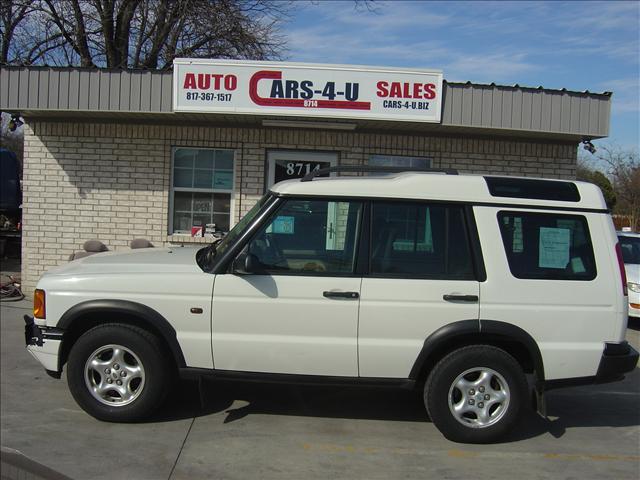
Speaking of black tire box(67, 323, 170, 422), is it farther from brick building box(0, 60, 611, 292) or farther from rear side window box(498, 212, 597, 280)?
brick building box(0, 60, 611, 292)

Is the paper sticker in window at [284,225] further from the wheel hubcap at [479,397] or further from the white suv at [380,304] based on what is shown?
the wheel hubcap at [479,397]

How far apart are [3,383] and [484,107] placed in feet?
22.0

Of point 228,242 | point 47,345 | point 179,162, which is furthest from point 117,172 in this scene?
point 228,242

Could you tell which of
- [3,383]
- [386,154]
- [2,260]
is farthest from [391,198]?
[2,260]

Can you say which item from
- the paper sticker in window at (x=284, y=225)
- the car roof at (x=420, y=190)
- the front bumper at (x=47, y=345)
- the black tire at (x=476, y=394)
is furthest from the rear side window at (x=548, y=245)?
Answer: the front bumper at (x=47, y=345)

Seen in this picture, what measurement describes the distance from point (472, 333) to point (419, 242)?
783mm

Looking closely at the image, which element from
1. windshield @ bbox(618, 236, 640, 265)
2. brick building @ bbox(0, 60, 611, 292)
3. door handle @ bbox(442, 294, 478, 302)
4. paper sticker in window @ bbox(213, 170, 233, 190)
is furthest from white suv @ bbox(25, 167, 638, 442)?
windshield @ bbox(618, 236, 640, 265)

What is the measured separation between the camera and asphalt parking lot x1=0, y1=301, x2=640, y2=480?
4.20 m

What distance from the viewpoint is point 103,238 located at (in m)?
9.59

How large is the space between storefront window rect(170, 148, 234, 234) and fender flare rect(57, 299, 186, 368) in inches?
200

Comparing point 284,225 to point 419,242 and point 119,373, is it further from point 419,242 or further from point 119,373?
point 119,373

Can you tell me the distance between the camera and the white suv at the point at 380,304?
4.54 meters

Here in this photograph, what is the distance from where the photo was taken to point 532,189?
4773 millimetres

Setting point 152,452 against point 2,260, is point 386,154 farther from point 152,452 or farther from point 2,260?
point 2,260
